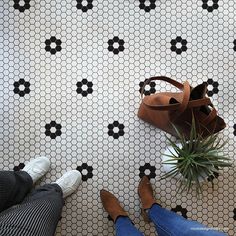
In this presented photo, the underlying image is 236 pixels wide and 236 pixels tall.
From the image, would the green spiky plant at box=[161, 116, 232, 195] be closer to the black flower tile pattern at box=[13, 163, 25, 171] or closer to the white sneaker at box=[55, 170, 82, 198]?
the white sneaker at box=[55, 170, 82, 198]

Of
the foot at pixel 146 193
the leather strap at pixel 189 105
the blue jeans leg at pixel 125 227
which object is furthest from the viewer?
the foot at pixel 146 193

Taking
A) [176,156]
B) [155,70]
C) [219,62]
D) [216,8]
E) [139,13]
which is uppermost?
[216,8]

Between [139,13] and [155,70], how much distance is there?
10.8 inches

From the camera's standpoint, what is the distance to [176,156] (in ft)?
5.16

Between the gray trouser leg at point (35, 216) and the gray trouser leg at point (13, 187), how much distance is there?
4 centimetres

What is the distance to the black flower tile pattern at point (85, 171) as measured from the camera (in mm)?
1853

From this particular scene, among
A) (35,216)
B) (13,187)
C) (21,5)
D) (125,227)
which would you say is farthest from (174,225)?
(21,5)

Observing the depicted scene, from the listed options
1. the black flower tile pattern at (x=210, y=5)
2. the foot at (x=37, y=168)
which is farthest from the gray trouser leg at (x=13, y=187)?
the black flower tile pattern at (x=210, y=5)

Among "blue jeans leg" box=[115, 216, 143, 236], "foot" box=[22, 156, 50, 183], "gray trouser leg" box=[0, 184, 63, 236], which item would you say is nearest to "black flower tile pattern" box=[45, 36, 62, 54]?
"foot" box=[22, 156, 50, 183]

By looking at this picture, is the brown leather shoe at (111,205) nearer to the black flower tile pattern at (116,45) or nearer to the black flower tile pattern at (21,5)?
the black flower tile pattern at (116,45)

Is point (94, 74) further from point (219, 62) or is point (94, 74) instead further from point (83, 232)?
point (83, 232)

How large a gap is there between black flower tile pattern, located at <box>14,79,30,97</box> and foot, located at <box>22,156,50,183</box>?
309 millimetres

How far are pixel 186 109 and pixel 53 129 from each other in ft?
2.12

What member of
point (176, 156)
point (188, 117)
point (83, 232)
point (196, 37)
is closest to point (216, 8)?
point (196, 37)
